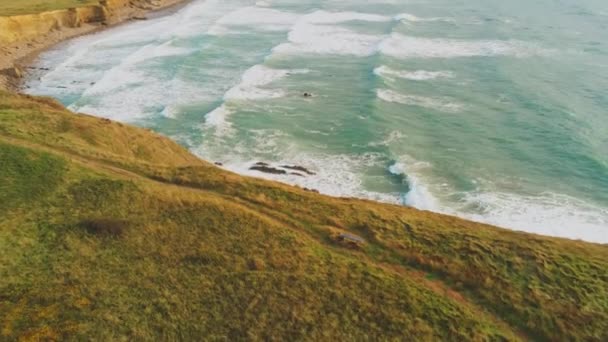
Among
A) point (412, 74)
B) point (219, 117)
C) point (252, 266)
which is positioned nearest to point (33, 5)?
point (219, 117)

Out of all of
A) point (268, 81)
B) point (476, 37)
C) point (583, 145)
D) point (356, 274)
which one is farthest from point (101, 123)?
point (476, 37)

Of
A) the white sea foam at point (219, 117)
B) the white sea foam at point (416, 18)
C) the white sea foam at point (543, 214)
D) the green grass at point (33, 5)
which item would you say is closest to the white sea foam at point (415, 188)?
the white sea foam at point (543, 214)

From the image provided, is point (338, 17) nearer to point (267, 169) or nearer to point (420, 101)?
point (420, 101)

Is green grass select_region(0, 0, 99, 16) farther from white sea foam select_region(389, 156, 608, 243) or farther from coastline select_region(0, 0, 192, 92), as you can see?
white sea foam select_region(389, 156, 608, 243)

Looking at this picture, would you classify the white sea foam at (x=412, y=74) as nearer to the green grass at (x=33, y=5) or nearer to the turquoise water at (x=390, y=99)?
the turquoise water at (x=390, y=99)

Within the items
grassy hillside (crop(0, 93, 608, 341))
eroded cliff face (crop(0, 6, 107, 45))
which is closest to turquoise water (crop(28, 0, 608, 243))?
eroded cliff face (crop(0, 6, 107, 45))

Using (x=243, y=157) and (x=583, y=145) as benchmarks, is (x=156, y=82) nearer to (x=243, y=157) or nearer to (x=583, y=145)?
(x=243, y=157)
